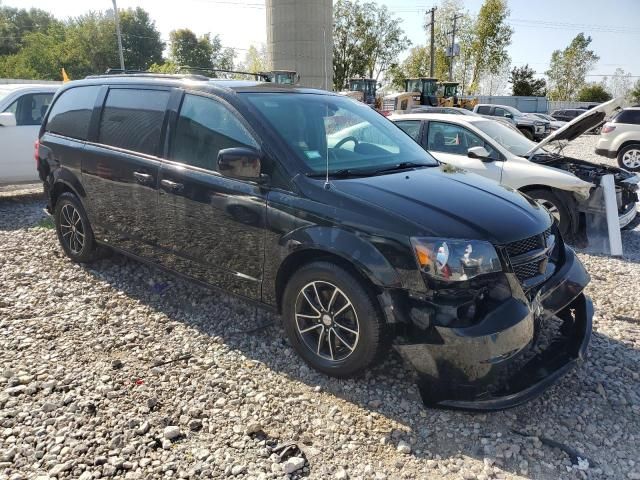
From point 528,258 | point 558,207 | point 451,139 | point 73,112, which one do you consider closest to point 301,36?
point 451,139

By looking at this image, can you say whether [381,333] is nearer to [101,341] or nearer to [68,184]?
[101,341]

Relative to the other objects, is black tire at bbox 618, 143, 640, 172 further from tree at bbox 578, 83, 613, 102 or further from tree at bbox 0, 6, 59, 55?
tree at bbox 0, 6, 59, 55

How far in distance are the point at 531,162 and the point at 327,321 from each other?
456cm

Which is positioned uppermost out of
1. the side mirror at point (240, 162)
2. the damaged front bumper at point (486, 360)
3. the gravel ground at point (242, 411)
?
the side mirror at point (240, 162)

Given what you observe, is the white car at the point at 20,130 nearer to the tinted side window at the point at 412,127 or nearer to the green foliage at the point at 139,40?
the tinted side window at the point at 412,127

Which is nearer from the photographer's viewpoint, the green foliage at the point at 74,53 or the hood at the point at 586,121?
the hood at the point at 586,121

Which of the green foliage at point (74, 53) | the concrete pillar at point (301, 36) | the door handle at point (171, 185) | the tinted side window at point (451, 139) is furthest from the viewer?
the green foliage at point (74, 53)

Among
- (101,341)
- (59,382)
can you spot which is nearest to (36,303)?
(101,341)

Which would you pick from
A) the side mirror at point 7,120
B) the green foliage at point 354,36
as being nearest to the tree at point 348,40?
the green foliage at point 354,36

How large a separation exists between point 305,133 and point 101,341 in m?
2.14

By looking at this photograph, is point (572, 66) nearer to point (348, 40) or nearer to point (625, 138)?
point (348, 40)

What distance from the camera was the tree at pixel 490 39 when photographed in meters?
53.0

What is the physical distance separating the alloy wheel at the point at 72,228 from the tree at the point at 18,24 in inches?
3013

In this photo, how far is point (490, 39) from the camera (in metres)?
54.2
